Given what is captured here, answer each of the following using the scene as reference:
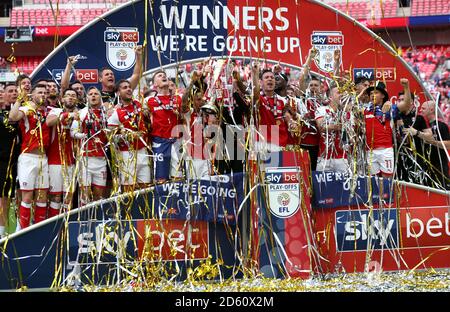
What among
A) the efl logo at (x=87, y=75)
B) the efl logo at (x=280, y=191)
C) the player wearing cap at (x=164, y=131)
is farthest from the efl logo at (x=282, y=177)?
the efl logo at (x=87, y=75)

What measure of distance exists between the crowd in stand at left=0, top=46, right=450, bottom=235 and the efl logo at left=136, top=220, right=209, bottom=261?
0.41 meters

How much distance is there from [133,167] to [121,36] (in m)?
1.73

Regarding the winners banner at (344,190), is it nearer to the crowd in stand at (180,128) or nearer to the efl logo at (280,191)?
the crowd in stand at (180,128)

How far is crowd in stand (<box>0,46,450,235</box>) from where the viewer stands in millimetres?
5855

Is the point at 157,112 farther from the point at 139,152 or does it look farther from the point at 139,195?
the point at 139,195

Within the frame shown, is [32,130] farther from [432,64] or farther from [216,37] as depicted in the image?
[432,64]

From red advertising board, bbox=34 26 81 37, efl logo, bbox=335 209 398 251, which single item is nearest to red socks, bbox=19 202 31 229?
efl logo, bbox=335 209 398 251

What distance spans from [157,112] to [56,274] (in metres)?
1.98

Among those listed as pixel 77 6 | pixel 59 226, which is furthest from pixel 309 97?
pixel 77 6

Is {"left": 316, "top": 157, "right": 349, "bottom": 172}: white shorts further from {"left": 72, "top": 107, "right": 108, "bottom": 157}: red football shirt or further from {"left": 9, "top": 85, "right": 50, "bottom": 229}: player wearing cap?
{"left": 9, "top": 85, "right": 50, "bottom": 229}: player wearing cap

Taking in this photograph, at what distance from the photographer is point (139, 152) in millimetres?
6684

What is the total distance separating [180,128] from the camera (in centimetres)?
661

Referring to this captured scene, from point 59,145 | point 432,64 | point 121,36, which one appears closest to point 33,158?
point 59,145

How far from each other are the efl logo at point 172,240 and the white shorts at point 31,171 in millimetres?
1688
